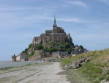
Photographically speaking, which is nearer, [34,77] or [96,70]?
[96,70]

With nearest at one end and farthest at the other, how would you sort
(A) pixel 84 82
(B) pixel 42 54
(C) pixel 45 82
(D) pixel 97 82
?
(D) pixel 97 82 → (A) pixel 84 82 → (C) pixel 45 82 → (B) pixel 42 54

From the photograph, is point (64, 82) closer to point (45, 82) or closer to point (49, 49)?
point (45, 82)

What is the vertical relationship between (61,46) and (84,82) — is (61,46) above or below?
above

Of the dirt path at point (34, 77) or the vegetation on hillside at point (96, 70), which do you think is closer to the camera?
the vegetation on hillside at point (96, 70)

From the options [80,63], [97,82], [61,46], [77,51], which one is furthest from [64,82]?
[61,46]

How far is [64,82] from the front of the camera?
21.0m

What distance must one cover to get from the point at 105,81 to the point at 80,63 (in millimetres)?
22382

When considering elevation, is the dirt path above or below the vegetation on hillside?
below

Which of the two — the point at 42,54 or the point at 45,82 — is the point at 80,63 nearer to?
the point at 45,82

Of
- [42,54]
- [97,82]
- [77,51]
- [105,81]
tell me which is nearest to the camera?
[105,81]

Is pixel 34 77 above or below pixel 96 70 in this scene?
below

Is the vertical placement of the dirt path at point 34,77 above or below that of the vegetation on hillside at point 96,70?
below

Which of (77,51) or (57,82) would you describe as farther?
(77,51)

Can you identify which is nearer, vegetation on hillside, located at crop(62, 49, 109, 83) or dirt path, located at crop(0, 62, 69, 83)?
vegetation on hillside, located at crop(62, 49, 109, 83)
